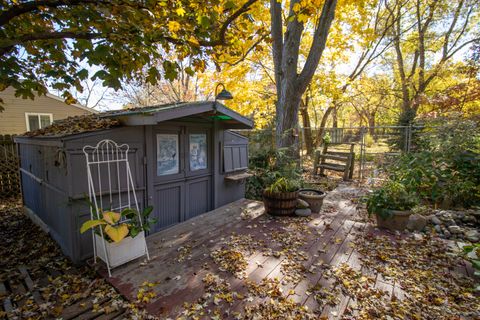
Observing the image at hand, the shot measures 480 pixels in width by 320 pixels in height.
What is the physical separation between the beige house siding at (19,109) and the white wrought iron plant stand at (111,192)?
9.43 m

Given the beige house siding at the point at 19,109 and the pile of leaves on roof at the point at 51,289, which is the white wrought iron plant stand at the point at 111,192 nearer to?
the pile of leaves on roof at the point at 51,289

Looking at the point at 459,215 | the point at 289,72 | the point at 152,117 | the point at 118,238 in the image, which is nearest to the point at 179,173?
the point at 152,117

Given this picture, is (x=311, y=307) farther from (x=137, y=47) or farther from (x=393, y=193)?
(x=137, y=47)

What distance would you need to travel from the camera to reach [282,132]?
6.04 m

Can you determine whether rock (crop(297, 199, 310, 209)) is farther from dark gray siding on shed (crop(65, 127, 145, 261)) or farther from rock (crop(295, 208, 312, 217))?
dark gray siding on shed (crop(65, 127, 145, 261))

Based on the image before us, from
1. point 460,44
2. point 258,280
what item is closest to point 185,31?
point 258,280

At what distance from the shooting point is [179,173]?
3865 millimetres

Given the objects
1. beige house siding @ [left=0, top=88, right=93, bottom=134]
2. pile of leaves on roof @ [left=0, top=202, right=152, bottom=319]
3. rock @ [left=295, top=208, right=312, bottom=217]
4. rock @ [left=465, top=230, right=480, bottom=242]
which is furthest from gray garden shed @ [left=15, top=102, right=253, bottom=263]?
beige house siding @ [left=0, top=88, right=93, bottom=134]

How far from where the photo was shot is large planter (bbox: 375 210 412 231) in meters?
3.53

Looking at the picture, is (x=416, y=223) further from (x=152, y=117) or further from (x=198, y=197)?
(x=152, y=117)

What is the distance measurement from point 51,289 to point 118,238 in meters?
0.82

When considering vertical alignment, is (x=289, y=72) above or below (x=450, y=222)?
above

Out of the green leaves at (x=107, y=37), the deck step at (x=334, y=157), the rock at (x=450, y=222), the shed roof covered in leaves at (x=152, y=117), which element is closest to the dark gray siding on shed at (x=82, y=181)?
the shed roof covered in leaves at (x=152, y=117)

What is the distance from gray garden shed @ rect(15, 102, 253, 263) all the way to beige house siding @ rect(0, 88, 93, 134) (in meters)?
6.37
